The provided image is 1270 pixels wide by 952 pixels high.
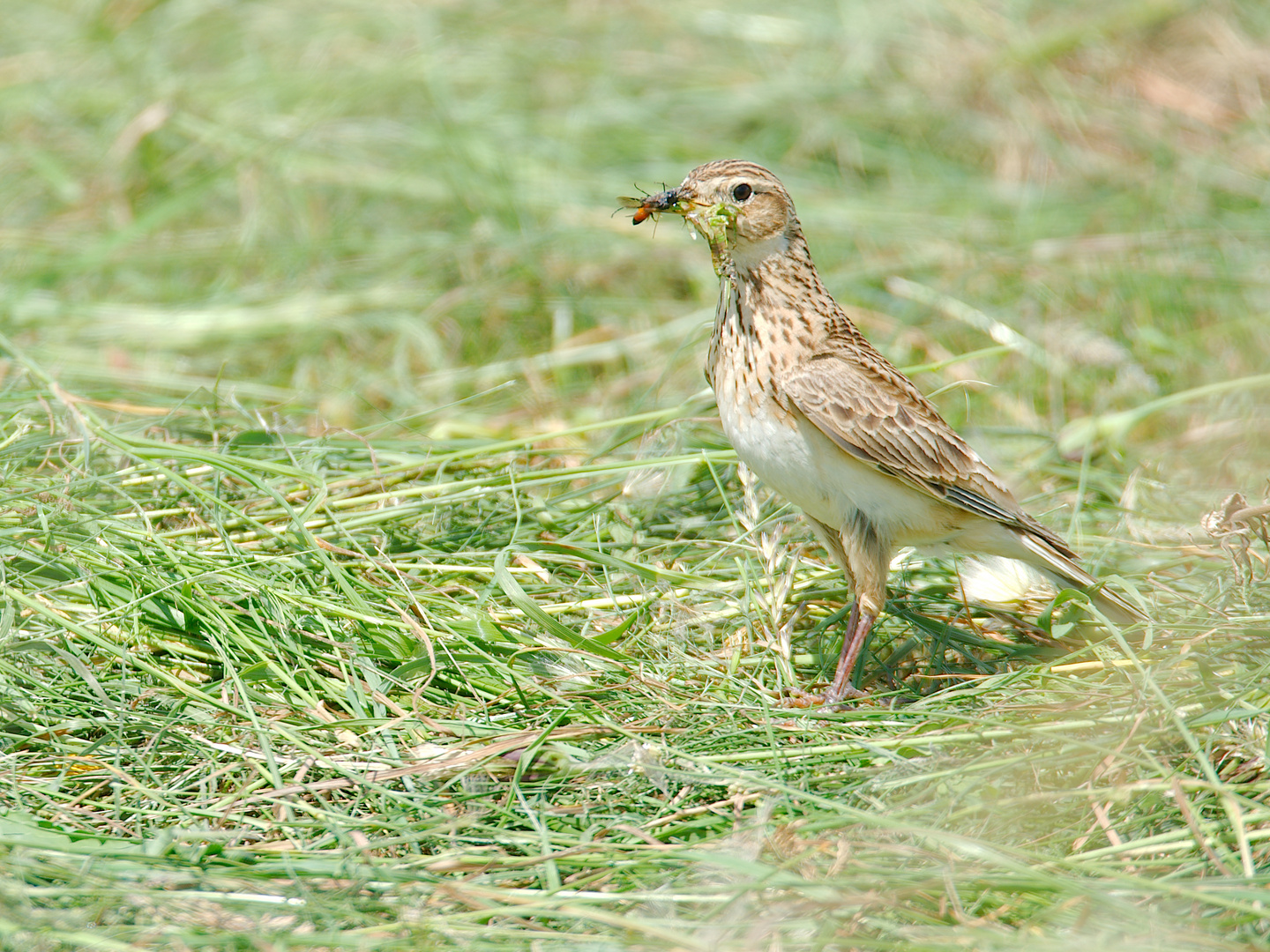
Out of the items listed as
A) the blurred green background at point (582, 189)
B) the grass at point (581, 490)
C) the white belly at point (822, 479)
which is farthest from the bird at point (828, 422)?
the blurred green background at point (582, 189)

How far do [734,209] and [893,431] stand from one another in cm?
88

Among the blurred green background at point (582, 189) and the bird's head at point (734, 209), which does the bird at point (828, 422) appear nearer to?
the bird's head at point (734, 209)

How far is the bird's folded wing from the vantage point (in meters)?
4.09

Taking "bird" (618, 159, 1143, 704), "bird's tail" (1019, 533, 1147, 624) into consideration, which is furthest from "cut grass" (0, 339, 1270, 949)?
"bird" (618, 159, 1143, 704)

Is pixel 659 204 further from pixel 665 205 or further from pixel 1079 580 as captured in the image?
pixel 1079 580

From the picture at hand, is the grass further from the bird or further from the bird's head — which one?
the bird's head

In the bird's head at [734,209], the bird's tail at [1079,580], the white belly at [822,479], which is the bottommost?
the bird's tail at [1079,580]

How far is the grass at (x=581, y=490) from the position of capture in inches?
126

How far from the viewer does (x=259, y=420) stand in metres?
5.10

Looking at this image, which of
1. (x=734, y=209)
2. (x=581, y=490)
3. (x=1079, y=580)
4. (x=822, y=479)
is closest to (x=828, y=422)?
(x=822, y=479)

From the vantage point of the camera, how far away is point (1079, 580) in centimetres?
431

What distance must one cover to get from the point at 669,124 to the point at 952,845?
6744mm

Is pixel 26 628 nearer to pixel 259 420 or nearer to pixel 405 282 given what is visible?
pixel 259 420

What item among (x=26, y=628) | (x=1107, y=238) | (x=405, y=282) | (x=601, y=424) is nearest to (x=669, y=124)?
(x=405, y=282)
